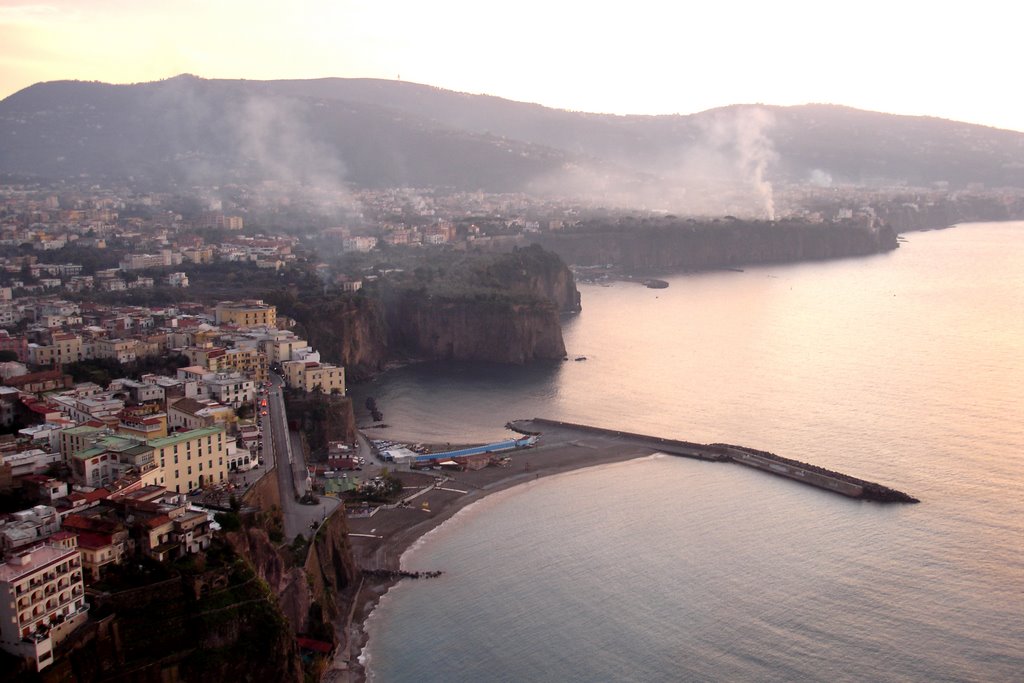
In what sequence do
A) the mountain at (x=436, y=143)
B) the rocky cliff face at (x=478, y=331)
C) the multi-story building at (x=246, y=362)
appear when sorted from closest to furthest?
the multi-story building at (x=246, y=362) → the rocky cliff face at (x=478, y=331) → the mountain at (x=436, y=143)

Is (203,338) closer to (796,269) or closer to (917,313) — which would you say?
(917,313)

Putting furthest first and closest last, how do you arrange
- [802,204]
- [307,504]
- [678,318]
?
[802,204] < [678,318] < [307,504]

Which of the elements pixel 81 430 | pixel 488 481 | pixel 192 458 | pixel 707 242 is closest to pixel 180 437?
pixel 192 458

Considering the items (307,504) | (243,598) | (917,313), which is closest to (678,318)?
(917,313)

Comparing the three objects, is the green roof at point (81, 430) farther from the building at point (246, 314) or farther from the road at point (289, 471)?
the building at point (246, 314)

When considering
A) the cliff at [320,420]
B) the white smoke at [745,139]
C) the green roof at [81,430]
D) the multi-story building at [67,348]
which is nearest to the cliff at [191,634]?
the green roof at [81,430]

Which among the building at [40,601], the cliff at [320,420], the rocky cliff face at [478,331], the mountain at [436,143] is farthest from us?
the mountain at [436,143]
